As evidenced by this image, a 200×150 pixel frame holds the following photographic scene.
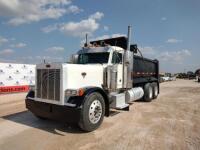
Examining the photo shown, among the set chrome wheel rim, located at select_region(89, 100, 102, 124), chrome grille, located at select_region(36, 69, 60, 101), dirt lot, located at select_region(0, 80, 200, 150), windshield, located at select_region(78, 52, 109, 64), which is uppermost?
windshield, located at select_region(78, 52, 109, 64)

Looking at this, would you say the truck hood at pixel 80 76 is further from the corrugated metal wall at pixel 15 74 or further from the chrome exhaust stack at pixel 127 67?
the corrugated metal wall at pixel 15 74

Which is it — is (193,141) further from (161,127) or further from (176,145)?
(161,127)

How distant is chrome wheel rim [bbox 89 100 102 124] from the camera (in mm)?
5738

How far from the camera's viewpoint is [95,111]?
5898 mm

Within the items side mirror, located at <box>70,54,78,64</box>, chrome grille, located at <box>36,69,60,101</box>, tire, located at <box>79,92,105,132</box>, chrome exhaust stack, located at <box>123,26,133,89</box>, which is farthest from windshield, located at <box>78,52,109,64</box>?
chrome grille, located at <box>36,69,60,101</box>

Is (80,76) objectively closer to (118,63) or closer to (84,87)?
(84,87)

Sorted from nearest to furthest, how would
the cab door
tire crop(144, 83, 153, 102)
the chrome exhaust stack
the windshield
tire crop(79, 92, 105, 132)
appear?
tire crop(79, 92, 105, 132) < the windshield < the cab door < the chrome exhaust stack < tire crop(144, 83, 153, 102)

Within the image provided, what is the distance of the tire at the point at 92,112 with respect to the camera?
5422mm

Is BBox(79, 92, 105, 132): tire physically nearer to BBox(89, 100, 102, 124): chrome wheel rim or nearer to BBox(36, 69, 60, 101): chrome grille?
BBox(89, 100, 102, 124): chrome wheel rim

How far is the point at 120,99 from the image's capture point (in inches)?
297

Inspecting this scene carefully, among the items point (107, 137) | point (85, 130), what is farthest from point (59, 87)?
point (107, 137)

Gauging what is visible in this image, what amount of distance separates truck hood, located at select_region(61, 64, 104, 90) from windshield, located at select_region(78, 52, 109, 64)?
594mm

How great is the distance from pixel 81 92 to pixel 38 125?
1981mm

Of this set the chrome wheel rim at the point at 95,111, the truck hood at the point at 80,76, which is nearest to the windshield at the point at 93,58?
the truck hood at the point at 80,76
